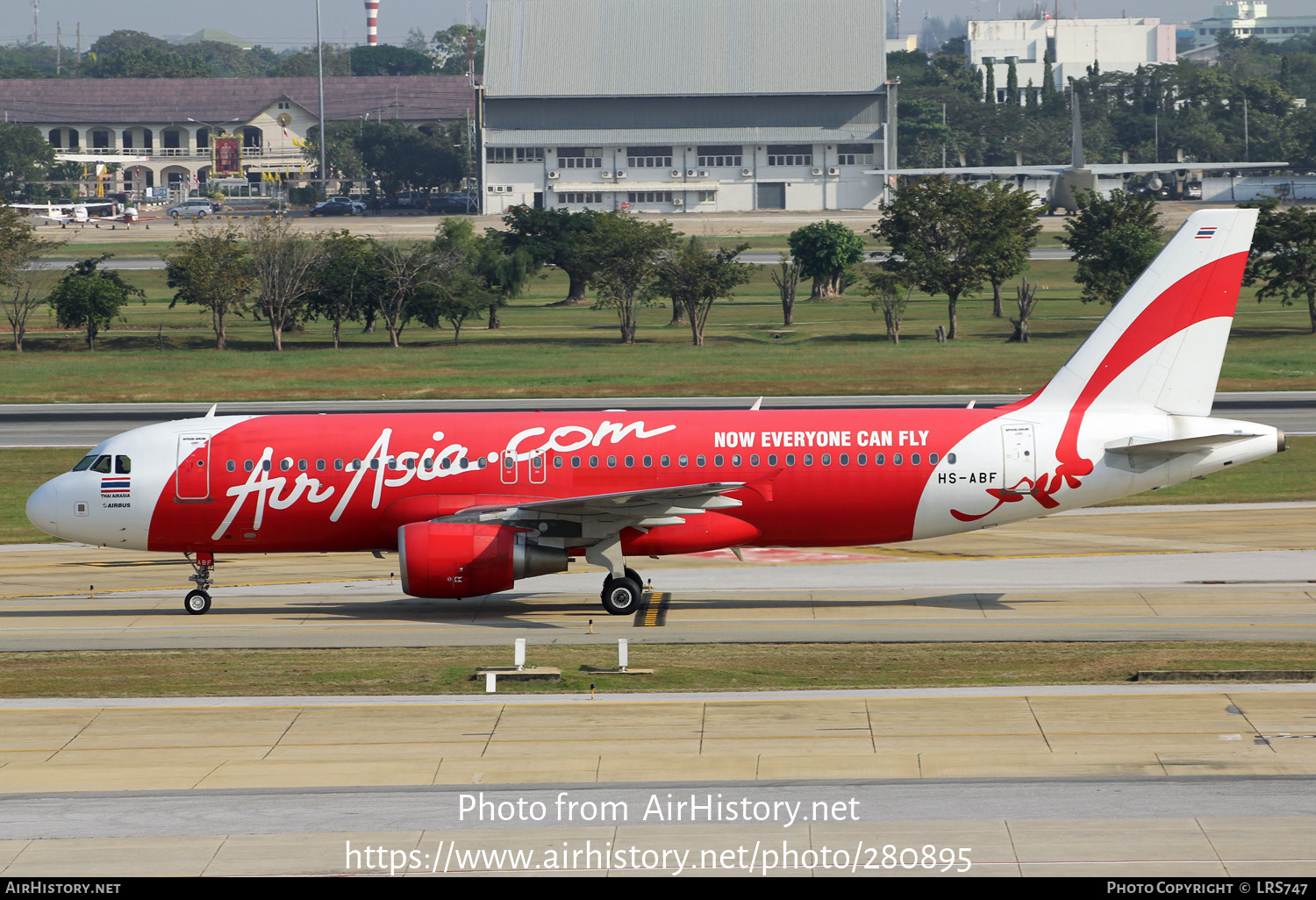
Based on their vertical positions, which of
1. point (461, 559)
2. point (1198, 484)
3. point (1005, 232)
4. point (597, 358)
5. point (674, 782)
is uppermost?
point (1005, 232)

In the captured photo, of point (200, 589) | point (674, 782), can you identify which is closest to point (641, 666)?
point (674, 782)

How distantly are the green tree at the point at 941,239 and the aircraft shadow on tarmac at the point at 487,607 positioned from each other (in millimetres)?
66968

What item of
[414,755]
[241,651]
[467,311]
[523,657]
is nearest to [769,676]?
[523,657]

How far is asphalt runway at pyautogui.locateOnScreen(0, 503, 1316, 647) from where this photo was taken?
3053 centimetres

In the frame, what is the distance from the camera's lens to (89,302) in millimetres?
96062

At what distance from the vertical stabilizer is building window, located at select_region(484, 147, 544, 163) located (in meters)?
172

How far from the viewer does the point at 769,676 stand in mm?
26406

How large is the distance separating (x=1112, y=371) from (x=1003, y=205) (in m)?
71.3

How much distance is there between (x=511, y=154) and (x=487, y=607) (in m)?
171

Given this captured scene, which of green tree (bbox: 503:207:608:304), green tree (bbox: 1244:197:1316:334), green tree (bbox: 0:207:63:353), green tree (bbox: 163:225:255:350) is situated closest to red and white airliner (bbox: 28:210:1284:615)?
green tree (bbox: 163:225:255:350)

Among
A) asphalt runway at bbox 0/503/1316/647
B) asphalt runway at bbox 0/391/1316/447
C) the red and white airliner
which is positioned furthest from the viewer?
asphalt runway at bbox 0/391/1316/447

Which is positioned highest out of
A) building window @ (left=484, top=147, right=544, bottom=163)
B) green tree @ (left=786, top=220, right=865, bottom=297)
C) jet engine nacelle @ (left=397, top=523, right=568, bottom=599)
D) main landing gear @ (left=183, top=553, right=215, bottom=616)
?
building window @ (left=484, top=147, right=544, bottom=163)

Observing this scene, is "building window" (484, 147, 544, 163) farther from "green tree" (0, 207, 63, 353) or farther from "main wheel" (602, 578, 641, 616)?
"main wheel" (602, 578, 641, 616)

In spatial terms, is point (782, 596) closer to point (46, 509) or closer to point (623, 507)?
point (623, 507)
